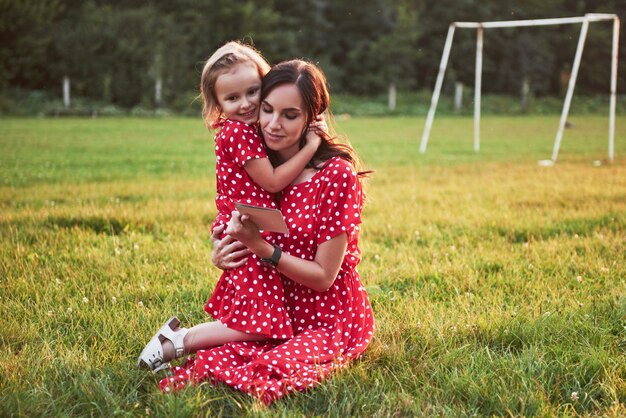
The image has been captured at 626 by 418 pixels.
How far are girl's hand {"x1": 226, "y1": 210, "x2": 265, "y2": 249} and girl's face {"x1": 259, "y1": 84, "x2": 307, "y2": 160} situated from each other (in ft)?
1.39

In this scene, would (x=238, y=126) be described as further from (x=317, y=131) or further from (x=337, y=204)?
(x=337, y=204)

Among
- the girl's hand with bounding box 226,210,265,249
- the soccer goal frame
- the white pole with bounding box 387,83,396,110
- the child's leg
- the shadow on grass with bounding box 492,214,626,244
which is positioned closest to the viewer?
the girl's hand with bounding box 226,210,265,249

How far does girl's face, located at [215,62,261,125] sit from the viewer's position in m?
2.79

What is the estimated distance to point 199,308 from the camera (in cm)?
354

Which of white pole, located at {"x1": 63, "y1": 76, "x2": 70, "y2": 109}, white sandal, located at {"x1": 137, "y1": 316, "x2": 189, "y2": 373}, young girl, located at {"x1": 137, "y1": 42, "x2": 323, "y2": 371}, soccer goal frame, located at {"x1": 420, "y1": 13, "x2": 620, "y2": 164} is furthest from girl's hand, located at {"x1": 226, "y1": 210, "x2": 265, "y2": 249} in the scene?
white pole, located at {"x1": 63, "y1": 76, "x2": 70, "y2": 109}

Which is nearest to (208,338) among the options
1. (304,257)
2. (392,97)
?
(304,257)

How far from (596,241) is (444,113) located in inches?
1360

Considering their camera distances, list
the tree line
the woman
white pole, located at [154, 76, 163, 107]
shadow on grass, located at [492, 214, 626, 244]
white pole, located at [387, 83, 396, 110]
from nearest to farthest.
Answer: the woman, shadow on grass, located at [492, 214, 626, 244], the tree line, white pole, located at [154, 76, 163, 107], white pole, located at [387, 83, 396, 110]

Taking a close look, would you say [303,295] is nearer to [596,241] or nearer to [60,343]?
[60,343]

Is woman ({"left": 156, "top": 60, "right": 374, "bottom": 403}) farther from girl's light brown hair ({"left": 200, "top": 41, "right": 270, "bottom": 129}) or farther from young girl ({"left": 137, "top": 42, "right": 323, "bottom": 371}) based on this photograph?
girl's light brown hair ({"left": 200, "top": 41, "right": 270, "bottom": 129})

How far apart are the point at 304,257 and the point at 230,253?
327mm

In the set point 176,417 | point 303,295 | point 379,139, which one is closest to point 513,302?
point 303,295

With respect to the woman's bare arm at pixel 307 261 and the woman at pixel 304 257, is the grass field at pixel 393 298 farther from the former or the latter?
the woman's bare arm at pixel 307 261

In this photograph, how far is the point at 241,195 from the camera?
109 inches
